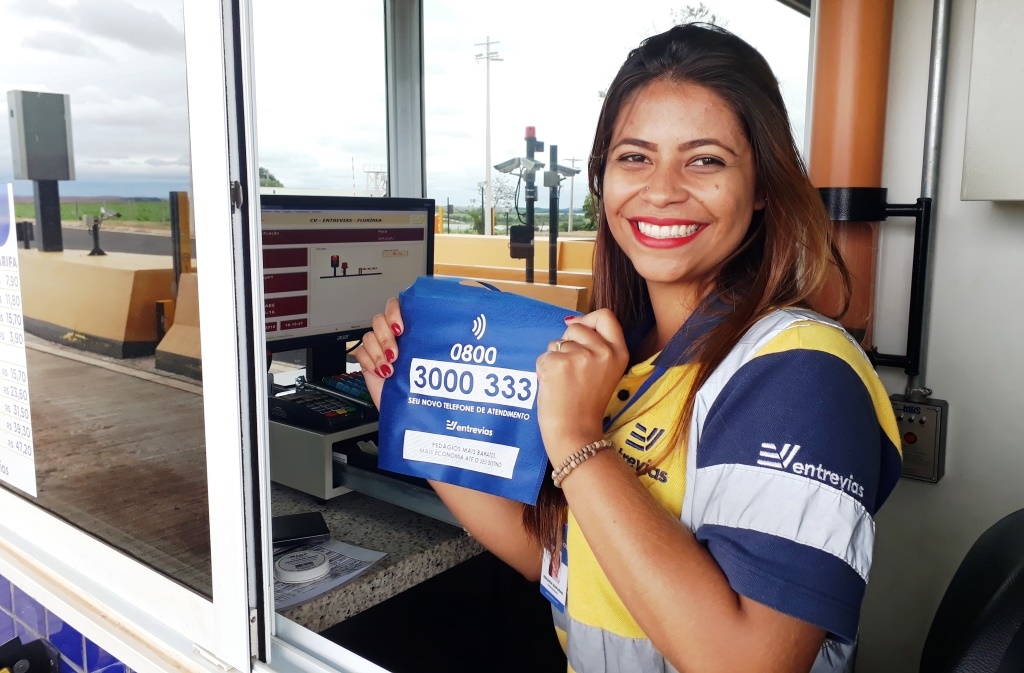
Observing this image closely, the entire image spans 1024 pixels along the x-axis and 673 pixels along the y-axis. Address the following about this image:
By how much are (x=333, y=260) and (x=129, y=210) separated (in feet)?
3.15

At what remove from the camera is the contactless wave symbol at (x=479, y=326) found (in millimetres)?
1055

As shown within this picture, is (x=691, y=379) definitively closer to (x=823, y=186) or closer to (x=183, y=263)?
(x=183, y=263)

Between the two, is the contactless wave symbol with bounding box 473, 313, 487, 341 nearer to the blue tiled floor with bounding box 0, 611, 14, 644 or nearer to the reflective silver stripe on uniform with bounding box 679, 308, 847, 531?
the reflective silver stripe on uniform with bounding box 679, 308, 847, 531

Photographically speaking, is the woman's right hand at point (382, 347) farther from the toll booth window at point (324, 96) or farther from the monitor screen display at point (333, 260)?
the toll booth window at point (324, 96)

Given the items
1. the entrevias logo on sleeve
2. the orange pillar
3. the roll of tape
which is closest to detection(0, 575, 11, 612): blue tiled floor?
the roll of tape

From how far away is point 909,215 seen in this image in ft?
5.85

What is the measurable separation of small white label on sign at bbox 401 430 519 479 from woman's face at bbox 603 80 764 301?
1.00 feet

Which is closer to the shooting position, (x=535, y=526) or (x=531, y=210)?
(x=535, y=526)

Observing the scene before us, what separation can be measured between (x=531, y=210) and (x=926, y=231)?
81.9 inches

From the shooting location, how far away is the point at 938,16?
1719 mm

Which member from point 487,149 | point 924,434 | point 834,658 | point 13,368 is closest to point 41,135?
point 13,368

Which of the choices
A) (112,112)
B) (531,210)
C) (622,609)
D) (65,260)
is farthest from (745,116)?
(531,210)

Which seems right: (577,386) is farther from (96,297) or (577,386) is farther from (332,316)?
(332,316)

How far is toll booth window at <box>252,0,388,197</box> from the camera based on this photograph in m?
2.47
